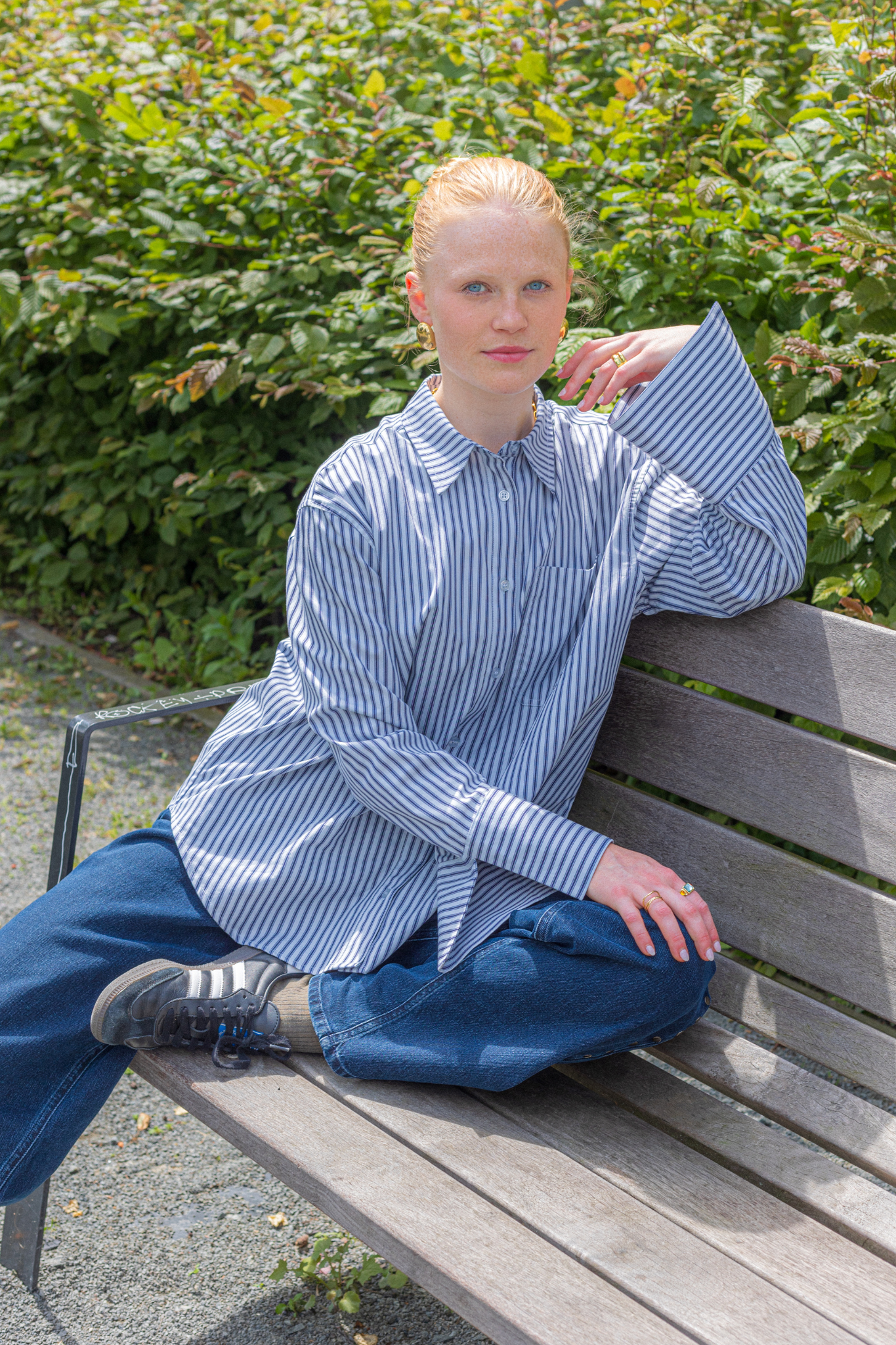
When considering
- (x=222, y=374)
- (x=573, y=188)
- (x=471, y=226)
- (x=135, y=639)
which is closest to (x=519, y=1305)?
(x=471, y=226)

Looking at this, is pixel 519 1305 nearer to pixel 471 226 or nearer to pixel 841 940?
pixel 841 940

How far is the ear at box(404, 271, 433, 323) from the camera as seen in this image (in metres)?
2.00

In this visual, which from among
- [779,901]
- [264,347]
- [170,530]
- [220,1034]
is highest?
[264,347]

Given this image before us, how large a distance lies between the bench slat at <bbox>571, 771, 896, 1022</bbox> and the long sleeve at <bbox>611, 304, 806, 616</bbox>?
1.22 feet

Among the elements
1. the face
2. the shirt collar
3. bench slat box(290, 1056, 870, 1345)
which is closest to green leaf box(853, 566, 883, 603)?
the shirt collar

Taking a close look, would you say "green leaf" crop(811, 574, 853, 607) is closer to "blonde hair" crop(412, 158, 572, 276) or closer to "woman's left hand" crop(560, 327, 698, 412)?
"woman's left hand" crop(560, 327, 698, 412)

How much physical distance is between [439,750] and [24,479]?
3.86 metres

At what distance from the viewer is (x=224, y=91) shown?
405cm

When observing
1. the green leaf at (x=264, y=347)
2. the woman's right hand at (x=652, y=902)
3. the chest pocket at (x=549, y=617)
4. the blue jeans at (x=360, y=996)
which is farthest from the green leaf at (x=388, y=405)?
the woman's right hand at (x=652, y=902)

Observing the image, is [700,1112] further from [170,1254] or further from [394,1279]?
[170,1254]

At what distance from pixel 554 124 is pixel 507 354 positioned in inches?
57.0

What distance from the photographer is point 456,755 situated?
205cm

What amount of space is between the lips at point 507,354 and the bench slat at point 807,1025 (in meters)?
0.97

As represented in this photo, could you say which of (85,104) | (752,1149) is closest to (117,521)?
(85,104)
